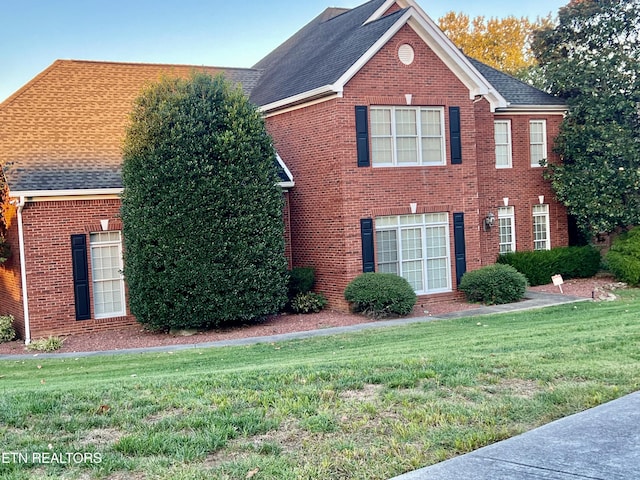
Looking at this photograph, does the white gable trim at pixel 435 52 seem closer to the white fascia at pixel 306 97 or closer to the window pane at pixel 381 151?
the white fascia at pixel 306 97

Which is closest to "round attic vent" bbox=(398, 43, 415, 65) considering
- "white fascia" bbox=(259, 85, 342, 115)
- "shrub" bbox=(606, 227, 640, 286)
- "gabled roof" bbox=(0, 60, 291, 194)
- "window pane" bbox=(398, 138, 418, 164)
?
"window pane" bbox=(398, 138, 418, 164)

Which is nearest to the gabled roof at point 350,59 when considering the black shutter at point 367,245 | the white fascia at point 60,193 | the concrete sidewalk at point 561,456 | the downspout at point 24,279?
the black shutter at point 367,245

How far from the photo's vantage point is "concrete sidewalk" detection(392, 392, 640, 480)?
181 inches

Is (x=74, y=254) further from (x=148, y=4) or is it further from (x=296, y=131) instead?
(x=148, y=4)

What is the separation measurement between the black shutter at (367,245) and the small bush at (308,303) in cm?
145

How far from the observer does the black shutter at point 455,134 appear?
19328mm

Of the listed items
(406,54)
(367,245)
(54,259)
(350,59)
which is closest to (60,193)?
(54,259)

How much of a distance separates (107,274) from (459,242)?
9.47m

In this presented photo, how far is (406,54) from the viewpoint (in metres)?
18.7

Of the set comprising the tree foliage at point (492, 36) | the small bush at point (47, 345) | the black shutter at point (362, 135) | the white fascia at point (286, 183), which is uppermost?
the tree foliage at point (492, 36)

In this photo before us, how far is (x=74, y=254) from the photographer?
17.3m

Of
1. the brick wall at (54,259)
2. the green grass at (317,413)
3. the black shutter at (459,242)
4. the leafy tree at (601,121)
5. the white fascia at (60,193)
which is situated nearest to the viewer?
the green grass at (317,413)

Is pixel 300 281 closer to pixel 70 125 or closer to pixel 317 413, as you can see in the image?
pixel 70 125

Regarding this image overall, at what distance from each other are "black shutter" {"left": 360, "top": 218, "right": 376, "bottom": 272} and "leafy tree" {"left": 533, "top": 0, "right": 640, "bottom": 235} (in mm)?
8677
